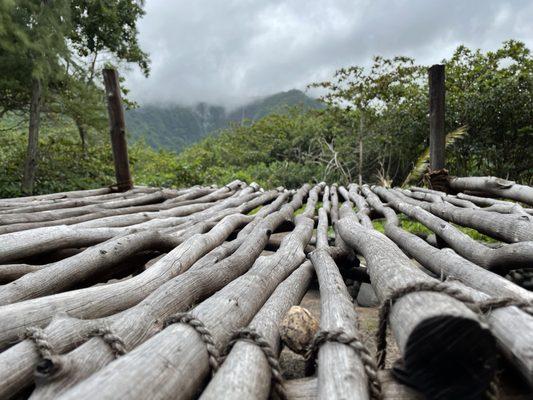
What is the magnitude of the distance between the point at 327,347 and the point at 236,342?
0.26 metres

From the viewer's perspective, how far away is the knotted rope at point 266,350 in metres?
1.00

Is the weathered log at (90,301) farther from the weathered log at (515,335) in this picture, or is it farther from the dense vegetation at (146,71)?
the dense vegetation at (146,71)

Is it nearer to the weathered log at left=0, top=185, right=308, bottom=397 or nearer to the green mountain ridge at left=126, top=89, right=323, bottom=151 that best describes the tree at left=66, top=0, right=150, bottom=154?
the weathered log at left=0, top=185, right=308, bottom=397

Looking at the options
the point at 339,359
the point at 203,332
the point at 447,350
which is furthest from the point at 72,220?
the point at 447,350

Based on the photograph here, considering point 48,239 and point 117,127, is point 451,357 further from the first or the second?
point 117,127

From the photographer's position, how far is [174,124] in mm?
99625

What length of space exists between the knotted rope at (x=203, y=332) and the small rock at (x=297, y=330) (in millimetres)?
336

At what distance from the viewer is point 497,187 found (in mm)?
3891

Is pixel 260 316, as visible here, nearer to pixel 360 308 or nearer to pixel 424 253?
pixel 424 253

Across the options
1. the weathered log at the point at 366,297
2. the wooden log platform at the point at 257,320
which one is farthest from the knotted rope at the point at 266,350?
the weathered log at the point at 366,297

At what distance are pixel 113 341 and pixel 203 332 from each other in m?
0.25

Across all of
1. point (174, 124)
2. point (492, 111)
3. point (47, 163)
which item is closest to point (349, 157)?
point (492, 111)

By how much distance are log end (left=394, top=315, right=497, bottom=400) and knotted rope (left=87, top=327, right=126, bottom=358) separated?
29.4 inches

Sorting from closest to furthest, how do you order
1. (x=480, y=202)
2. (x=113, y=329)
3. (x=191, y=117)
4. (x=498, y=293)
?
(x=113, y=329), (x=498, y=293), (x=480, y=202), (x=191, y=117)
